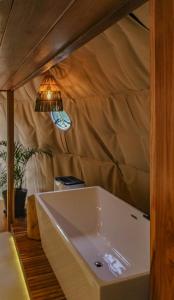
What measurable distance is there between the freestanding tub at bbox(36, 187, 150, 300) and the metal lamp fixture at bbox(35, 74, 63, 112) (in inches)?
32.0

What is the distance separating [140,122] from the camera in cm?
221

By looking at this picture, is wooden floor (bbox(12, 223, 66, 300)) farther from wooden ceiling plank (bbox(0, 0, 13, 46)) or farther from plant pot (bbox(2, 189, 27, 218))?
wooden ceiling plank (bbox(0, 0, 13, 46))

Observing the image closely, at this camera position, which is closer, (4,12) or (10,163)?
(4,12)

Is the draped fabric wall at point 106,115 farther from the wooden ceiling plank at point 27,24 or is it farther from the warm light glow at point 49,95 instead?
the wooden ceiling plank at point 27,24

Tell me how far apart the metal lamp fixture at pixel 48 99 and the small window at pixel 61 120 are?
69 centimetres


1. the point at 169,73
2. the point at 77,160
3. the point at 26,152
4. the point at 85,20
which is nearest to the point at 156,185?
the point at 169,73

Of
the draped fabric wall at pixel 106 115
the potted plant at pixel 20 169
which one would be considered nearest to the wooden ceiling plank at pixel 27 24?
the draped fabric wall at pixel 106 115

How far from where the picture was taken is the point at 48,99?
276cm

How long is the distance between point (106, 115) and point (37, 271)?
1.43 meters

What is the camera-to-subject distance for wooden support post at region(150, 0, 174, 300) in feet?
2.24

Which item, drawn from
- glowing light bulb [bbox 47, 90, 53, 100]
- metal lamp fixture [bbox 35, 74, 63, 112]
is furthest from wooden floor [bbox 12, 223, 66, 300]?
glowing light bulb [bbox 47, 90, 53, 100]

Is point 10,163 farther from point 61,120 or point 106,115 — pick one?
point 106,115

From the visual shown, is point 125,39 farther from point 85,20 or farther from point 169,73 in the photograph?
point 169,73

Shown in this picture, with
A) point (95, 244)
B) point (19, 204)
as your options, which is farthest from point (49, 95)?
point (19, 204)
